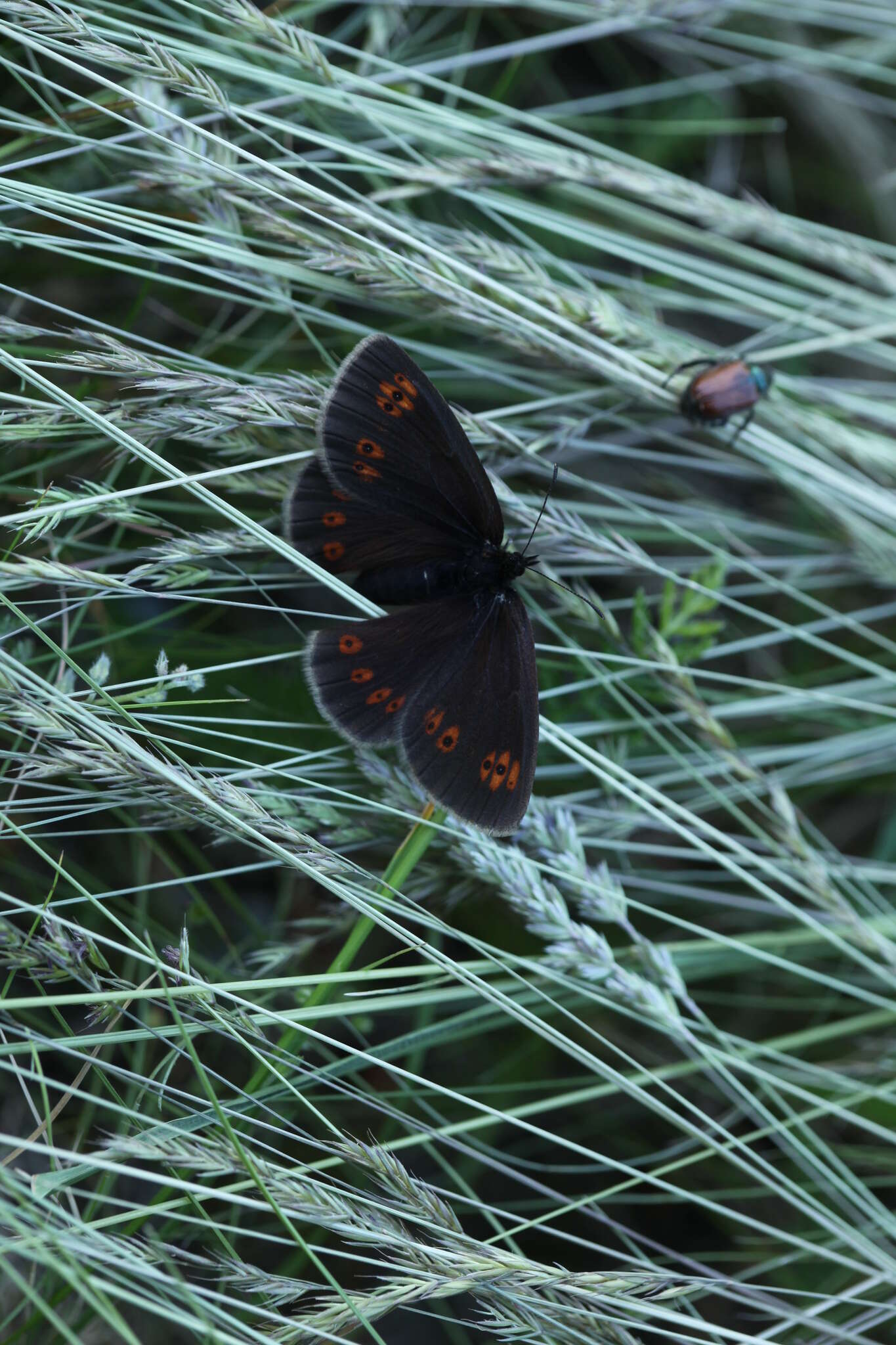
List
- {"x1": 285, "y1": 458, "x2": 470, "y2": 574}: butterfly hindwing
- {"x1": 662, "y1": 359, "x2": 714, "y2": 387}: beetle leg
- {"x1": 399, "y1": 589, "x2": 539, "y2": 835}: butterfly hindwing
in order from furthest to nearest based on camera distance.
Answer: {"x1": 662, "y1": 359, "x2": 714, "y2": 387}: beetle leg < {"x1": 285, "y1": 458, "x2": 470, "y2": 574}: butterfly hindwing < {"x1": 399, "y1": 589, "x2": 539, "y2": 835}: butterfly hindwing

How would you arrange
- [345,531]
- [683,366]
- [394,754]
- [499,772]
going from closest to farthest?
[499,772]
[345,531]
[394,754]
[683,366]

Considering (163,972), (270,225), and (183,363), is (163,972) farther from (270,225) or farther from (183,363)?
(270,225)

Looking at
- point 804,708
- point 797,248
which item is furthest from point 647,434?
point 804,708

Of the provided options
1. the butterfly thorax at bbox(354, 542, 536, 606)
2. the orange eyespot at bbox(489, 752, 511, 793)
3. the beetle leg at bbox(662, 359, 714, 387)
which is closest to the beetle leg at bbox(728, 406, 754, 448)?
the beetle leg at bbox(662, 359, 714, 387)

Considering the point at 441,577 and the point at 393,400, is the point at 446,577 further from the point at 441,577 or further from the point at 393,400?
the point at 393,400

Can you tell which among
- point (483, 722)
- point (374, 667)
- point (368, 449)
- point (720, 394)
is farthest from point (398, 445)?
point (720, 394)

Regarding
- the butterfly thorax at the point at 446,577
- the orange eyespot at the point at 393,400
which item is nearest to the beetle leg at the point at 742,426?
the butterfly thorax at the point at 446,577

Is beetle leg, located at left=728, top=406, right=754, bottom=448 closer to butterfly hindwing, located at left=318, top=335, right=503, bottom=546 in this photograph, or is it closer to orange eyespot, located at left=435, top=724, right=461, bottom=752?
butterfly hindwing, located at left=318, top=335, right=503, bottom=546

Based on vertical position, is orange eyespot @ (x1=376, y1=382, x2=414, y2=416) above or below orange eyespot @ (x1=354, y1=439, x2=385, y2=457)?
above
